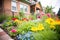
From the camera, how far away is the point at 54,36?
3.04 metres

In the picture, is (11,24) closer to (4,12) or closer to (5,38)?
(5,38)

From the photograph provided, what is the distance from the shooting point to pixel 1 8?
13531 millimetres

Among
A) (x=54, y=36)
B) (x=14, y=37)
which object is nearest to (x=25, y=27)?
(x=14, y=37)

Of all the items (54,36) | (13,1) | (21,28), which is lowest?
(21,28)

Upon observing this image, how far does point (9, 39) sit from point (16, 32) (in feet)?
1.94

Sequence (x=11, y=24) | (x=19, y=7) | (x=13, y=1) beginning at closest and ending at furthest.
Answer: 1. (x=11, y=24)
2. (x=13, y=1)
3. (x=19, y=7)

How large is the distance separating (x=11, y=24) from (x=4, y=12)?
4584 mm

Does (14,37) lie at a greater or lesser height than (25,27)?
lesser

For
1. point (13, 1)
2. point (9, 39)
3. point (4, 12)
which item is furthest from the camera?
point (13, 1)

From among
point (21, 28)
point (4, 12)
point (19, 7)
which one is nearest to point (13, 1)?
point (19, 7)

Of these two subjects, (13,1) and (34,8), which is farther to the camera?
(34,8)

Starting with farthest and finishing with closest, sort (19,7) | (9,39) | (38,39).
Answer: (19,7), (9,39), (38,39)

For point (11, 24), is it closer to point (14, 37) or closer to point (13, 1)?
point (14, 37)

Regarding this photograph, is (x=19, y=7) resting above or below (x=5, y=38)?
above
